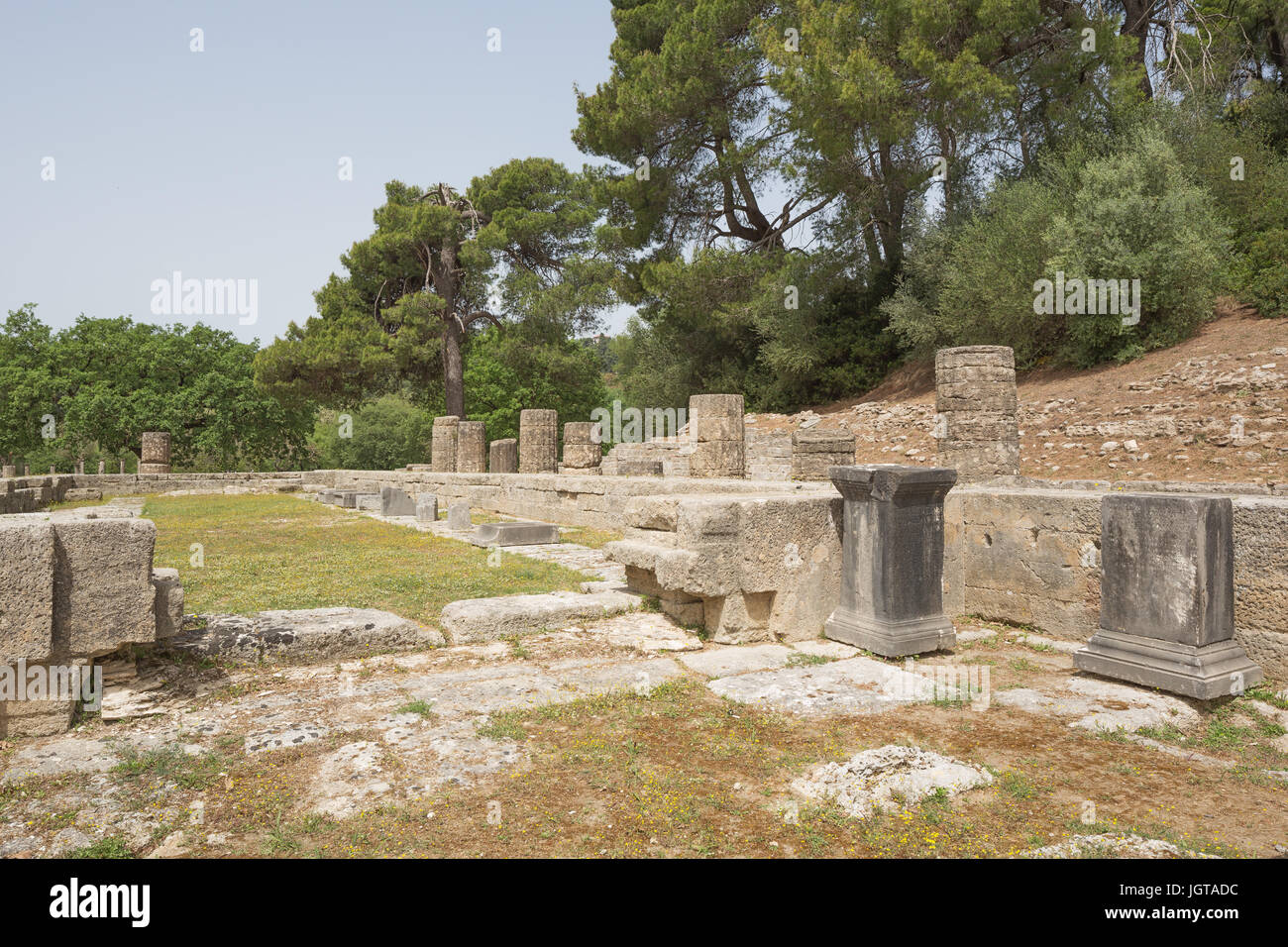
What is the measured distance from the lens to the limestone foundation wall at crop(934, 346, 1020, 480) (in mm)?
9266

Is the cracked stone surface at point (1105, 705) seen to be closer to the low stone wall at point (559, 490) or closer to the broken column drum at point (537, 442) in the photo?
the low stone wall at point (559, 490)

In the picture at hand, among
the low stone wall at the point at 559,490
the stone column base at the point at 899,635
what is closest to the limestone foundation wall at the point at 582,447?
the low stone wall at the point at 559,490

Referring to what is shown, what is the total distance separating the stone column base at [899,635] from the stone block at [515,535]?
6.82m

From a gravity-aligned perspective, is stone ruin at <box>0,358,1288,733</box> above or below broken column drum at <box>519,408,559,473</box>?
below

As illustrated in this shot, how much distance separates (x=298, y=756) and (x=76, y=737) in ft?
3.88

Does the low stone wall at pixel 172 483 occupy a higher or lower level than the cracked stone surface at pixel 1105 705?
higher

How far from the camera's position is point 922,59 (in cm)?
1892

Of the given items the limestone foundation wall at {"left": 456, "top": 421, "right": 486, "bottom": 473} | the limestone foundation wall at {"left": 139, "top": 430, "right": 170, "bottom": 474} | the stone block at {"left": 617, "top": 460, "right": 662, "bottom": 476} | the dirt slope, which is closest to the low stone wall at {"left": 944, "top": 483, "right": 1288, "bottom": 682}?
the dirt slope

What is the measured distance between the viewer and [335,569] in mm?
8797

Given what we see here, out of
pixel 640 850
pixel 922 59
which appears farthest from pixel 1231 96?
pixel 640 850

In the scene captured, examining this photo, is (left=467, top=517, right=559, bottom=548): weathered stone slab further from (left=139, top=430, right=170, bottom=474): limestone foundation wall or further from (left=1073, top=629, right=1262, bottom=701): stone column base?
(left=139, top=430, right=170, bottom=474): limestone foundation wall

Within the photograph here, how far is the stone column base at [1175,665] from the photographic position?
393cm

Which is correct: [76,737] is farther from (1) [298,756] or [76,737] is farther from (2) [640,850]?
(2) [640,850]

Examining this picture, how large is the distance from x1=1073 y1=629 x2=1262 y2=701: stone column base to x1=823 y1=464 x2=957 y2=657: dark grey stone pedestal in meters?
0.93
